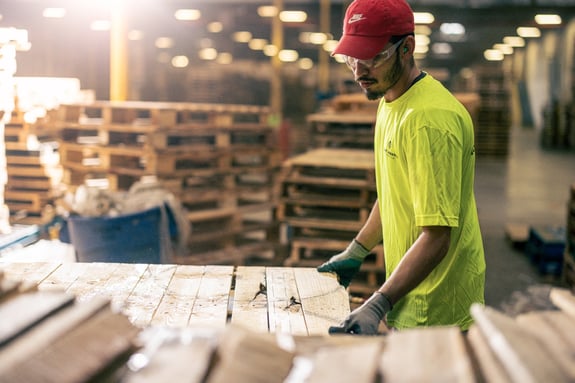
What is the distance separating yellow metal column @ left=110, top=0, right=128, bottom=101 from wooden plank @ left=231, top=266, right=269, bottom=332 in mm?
6666

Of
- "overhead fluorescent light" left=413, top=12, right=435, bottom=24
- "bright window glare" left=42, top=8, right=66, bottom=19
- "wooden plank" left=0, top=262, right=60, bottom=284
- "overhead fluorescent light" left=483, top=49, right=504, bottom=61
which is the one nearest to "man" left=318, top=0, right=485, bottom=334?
"wooden plank" left=0, top=262, right=60, bottom=284

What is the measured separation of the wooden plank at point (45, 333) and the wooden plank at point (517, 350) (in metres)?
0.84

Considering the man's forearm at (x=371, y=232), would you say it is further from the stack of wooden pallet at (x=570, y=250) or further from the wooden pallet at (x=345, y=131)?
the stack of wooden pallet at (x=570, y=250)

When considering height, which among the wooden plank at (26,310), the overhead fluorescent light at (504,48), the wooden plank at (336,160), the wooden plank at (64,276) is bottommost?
the wooden plank at (64,276)

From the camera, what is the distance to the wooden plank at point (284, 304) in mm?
2502

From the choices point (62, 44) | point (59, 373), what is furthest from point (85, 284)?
point (62, 44)

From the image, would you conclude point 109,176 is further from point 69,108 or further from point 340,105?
point 340,105

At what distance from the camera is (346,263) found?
3.30 m

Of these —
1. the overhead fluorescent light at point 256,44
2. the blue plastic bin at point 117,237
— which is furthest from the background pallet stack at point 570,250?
the overhead fluorescent light at point 256,44

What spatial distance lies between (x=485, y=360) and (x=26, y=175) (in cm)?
817

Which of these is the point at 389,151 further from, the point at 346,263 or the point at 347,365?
the point at 347,365

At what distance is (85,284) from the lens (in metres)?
2.93

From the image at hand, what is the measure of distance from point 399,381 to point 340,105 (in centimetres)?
1015

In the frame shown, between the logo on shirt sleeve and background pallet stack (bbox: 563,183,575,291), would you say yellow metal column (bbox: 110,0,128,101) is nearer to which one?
background pallet stack (bbox: 563,183,575,291)
